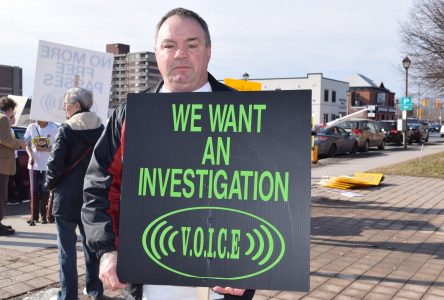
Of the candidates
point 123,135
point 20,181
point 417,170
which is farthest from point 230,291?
point 417,170

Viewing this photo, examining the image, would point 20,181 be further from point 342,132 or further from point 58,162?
point 342,132

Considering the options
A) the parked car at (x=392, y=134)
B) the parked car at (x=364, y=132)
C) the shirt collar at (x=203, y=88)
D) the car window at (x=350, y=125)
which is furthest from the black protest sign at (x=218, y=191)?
the parked car at (x=392, y=134)

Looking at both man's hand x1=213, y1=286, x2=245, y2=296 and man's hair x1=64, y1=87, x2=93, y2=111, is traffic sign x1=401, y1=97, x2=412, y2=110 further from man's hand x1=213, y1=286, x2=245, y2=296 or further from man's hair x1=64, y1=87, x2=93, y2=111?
man's hand x1=213, y1=286, x2=245, y2=296

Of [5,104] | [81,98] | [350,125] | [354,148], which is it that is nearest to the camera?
[81,98]

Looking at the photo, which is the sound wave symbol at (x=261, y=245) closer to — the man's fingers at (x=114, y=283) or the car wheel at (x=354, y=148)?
the man's fingers at (x=114, y=283)

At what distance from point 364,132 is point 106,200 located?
23.0 metres

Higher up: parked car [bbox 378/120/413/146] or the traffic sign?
the traffic sign

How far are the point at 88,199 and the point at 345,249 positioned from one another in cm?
448

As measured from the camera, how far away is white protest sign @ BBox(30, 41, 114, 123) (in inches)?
247

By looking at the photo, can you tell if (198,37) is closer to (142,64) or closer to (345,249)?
(345,249)

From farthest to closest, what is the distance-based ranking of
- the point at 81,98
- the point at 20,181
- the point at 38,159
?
the point at 20,181, the point at 38,159, the point at 81,98

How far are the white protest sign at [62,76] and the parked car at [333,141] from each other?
13608 mm

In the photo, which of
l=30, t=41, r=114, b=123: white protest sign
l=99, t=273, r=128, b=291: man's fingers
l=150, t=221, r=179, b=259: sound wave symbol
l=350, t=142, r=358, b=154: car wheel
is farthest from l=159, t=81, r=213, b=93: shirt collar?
l=350, t=142, r=358, b=154: car wheel

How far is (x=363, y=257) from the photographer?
5.51 metres
